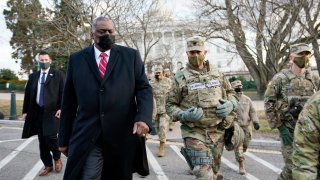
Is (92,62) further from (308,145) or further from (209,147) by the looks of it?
(308,145)

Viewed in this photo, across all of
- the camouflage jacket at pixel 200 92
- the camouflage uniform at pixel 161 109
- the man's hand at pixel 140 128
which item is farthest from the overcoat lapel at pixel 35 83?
the man's hand at pixel 140 128

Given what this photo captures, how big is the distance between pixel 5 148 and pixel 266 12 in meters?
8.05

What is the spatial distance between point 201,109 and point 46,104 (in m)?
3.11

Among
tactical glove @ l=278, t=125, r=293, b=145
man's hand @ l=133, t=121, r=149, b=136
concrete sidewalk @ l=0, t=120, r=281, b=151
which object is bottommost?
concrete sidewalk @ l=0, t=120, r=281, b=151

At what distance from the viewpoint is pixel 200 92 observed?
451 cm

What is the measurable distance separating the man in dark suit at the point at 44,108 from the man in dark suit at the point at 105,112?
9.55 ft

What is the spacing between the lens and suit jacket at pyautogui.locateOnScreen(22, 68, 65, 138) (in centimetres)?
644

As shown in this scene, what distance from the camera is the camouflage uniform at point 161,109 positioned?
873cm

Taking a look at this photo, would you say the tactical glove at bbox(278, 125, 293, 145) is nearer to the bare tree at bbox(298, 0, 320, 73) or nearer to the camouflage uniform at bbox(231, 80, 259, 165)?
the camouflage uniform at bbox(231, 80, 259, 165)

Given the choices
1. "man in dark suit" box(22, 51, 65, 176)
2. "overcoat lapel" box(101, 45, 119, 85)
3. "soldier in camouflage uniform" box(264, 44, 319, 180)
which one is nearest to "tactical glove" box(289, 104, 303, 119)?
"soldier in camouflage uniform" box(264, 44, 319, 180)

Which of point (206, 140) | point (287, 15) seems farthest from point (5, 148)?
point (287, 15)

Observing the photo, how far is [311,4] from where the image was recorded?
11.3 metres

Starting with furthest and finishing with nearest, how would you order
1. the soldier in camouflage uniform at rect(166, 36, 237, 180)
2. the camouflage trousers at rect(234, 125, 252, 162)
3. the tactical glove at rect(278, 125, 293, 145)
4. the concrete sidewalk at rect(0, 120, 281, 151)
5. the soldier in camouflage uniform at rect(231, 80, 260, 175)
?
the concrete sidewalk at rect(0, 120, 281, 151), the soldier in camouflage uniform at rect(231, 80, 260, 175), the camouflage trousers at rect(234, 125, 252, 162), the tactical glove at rect(278, 125, 293, 145), the soldier in camouflage uniform at rect(166, 36, 237, 180)

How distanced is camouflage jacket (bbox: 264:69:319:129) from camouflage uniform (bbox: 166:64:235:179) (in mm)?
665
